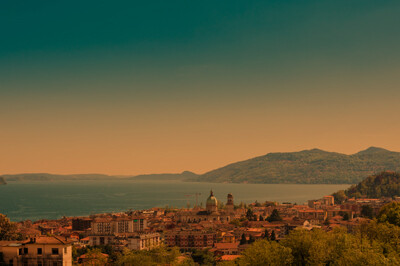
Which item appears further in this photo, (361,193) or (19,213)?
(361,193)

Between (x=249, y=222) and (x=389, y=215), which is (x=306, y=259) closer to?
(x=389, y=215)

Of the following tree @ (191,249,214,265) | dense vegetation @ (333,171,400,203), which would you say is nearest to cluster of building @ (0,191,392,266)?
tree @ (191,249,214,265)

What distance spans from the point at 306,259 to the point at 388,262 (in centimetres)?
647

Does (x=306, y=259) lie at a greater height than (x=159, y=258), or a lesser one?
greater

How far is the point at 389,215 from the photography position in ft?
145

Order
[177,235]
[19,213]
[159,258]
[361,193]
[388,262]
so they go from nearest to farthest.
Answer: [388,262], [159,258], [177,235], [19,213], [361,193]

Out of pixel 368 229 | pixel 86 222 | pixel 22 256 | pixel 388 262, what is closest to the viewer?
pixel 388 262

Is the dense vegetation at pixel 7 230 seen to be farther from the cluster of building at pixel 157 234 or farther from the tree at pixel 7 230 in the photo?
the cluster of building at pixel 157 234

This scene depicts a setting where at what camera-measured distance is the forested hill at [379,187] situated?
152750mm

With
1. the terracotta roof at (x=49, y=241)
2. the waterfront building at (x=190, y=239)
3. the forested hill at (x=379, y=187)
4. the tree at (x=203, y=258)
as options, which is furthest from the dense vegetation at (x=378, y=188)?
the terracotta roof at (x=49, y=241)

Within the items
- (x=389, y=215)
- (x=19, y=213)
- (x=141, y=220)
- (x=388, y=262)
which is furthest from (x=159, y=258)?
(x=19, y=213)

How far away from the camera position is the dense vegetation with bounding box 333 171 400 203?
502 feet

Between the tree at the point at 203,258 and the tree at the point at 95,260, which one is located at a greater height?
the tree at the point at 95,260

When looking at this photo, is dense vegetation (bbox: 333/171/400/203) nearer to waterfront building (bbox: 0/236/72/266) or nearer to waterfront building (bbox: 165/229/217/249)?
waterfront building (bbox: 165/229/217/249)
